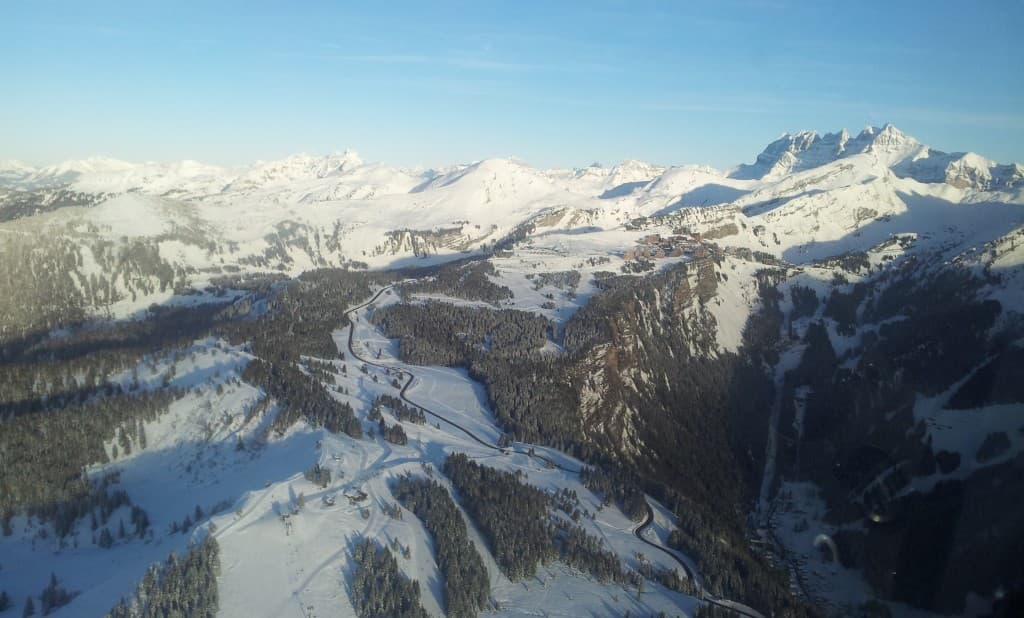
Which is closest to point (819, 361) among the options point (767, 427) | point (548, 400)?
point (767, 427)

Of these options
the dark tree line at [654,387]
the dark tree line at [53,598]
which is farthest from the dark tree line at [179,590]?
the dark tree line at [654,387]

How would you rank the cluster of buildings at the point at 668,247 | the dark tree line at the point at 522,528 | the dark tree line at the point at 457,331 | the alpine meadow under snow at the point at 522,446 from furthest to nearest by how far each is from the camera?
the cluster of buildings at the point at 668,247 < the dark tree line at the point at 457,331 < the dark tree line at the point at 522,528 < the alpine meadow under snow at the point at 522,446

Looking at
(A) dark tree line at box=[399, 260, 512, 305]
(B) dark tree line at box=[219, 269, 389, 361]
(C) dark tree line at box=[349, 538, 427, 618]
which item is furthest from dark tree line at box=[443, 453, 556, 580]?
(A) dark tree line at box=[399, 260, 512, 305]

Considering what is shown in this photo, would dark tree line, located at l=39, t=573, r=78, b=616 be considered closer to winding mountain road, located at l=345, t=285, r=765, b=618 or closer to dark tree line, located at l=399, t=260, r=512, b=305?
winding mountain road, located at l=345, t=285, r=765, b=618

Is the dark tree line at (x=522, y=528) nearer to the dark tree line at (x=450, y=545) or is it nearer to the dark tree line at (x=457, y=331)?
the dark tree line at (x=450, y=545)

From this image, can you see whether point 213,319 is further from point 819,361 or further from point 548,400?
point 819,361
